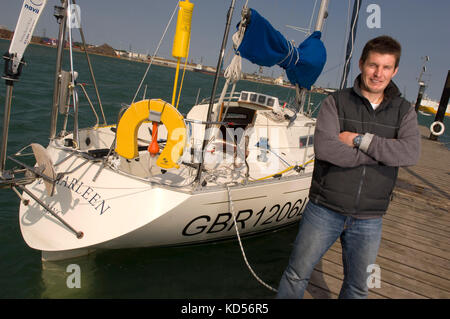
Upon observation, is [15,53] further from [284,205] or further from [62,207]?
[284,205]

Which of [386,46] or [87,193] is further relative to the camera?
[87,193]

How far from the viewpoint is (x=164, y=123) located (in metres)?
3.78

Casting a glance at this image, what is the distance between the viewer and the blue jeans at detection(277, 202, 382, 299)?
208 cm

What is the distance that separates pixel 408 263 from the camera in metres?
3.85

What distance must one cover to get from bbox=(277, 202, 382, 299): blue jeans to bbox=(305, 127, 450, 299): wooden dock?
3.57ft

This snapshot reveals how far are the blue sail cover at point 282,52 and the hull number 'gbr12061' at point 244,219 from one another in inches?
89.8

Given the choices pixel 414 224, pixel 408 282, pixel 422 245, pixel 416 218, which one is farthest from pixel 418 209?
pixel 408 282

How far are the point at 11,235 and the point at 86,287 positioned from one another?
1827 millimetres

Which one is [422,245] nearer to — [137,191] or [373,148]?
[373,148]

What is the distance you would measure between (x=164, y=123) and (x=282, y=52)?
262 centimetres

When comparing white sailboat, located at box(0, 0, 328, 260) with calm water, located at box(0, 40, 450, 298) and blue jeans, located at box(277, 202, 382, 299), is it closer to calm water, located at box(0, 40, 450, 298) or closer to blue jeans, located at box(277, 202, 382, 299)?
calm water, located at box(0, 40, 450, 298)

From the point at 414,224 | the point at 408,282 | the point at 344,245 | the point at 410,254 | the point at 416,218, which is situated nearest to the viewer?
the point at 344,245

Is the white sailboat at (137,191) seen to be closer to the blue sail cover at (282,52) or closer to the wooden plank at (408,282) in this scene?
the blue sail cover at (282,52)

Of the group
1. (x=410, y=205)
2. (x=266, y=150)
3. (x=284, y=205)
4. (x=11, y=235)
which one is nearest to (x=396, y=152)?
(x=284, y=205)
